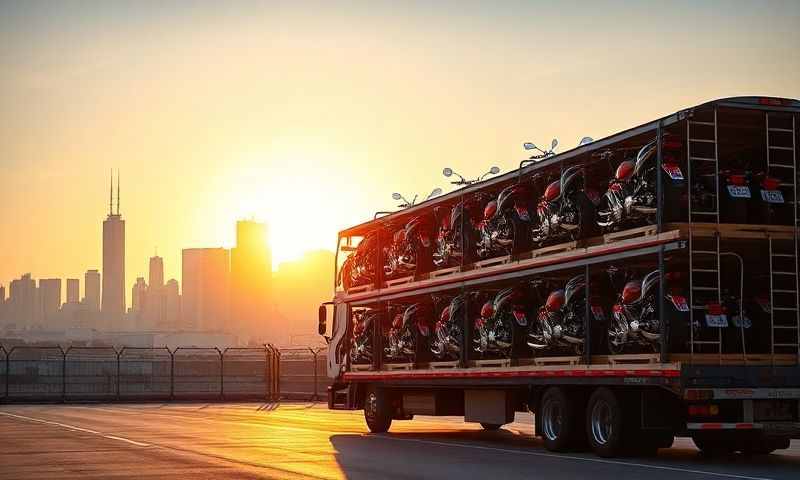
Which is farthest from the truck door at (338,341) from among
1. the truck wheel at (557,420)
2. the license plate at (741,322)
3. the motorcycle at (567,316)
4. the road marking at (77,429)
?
the license plate at (741,322)

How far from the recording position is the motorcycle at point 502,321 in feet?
70.1

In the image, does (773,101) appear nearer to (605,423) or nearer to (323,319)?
(605,423)

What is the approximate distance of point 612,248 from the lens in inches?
712

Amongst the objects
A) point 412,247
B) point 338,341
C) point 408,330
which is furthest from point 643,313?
point 338,341

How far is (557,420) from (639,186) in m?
3.87

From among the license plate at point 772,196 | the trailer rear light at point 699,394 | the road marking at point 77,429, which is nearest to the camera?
the trailer rear light at point 699,394

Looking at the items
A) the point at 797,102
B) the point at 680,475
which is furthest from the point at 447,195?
the point at 680,475

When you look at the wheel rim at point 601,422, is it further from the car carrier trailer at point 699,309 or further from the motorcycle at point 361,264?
the motorcycle at point 361,264

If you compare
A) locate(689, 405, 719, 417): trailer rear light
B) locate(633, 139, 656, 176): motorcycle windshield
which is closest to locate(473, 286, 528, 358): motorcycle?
locate(633, 139, 656, 176): motorcycle windshield

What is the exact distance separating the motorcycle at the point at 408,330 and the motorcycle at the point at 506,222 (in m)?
3.40

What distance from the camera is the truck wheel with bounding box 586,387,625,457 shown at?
58.4ft

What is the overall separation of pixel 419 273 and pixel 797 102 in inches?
366

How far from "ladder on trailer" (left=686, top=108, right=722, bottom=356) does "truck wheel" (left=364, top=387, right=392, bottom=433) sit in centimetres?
1040

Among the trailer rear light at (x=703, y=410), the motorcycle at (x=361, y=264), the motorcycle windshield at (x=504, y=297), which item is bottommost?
the trailer rear light at (x=703, y=410)
